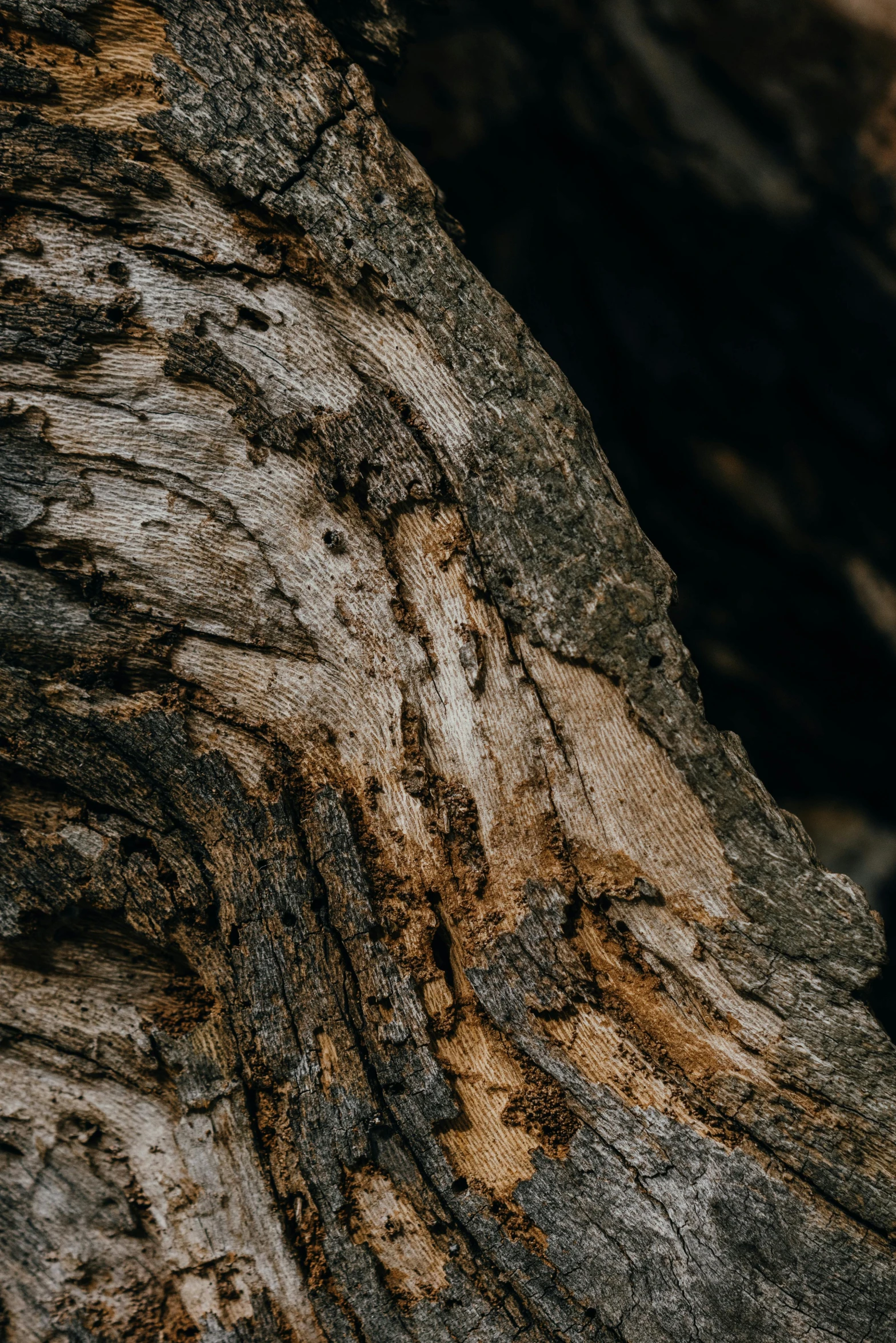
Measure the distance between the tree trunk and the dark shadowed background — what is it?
659 mm

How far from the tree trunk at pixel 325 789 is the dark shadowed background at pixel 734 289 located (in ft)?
2.16

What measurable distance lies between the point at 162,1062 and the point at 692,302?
2.37m

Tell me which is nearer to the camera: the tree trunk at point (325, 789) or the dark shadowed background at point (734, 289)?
the tree trunk at point (325, 789)

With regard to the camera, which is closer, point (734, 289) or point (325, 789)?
point (325, 789)

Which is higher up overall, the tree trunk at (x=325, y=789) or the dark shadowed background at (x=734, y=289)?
the dark shadowed background at (x=734, y=289)

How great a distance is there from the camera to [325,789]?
5.50ft

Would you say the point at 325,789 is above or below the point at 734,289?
below

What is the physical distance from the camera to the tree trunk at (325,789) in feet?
5.13

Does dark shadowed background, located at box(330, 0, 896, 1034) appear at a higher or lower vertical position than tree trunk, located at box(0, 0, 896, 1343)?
higher

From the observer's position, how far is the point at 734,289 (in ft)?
6.97

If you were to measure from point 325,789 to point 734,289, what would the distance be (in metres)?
1.76

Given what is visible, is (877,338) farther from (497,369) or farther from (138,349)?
(138,349)

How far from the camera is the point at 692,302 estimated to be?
216 centimetres

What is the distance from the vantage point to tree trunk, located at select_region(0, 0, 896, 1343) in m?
1.56
